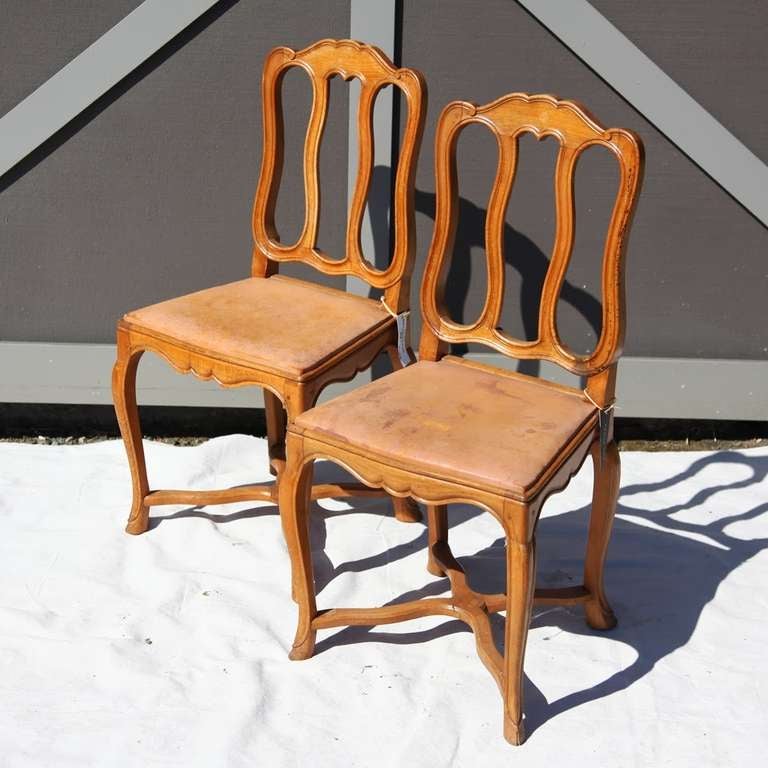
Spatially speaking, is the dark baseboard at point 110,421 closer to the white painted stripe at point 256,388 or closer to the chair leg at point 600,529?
the white painted stripe at point 256,388

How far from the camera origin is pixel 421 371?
2562 mm

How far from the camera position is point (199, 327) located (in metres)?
2.70

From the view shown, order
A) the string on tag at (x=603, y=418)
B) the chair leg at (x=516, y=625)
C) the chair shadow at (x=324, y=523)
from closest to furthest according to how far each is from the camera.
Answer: the chair leg at (x=516, y=625) → the string on tag at (x=603, y=418) → the chair shadow at (x=324, y=523)

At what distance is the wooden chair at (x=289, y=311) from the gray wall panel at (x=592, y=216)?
459 millimetres

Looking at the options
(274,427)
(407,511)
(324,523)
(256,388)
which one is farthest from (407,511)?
(256,388)

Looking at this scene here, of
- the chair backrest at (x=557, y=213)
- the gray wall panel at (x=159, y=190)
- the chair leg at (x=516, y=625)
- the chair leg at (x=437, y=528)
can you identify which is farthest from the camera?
the gray wall panel at (x=159, y=190)

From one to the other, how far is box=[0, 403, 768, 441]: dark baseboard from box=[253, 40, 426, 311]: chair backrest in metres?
0.82

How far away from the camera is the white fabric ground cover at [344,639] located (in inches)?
91.2

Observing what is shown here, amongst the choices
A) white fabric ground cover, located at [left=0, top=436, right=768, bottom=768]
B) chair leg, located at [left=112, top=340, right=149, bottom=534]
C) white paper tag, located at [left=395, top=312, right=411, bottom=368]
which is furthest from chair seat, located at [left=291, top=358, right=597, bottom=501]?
chair leg, located at [left=112, top=340, right=149, bottom=534]

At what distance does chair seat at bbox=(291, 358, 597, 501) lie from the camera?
7.19 feet

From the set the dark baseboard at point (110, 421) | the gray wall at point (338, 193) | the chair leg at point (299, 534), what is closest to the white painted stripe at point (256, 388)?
the gray wall at point (338, 193)

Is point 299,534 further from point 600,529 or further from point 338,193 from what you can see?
point 338,193

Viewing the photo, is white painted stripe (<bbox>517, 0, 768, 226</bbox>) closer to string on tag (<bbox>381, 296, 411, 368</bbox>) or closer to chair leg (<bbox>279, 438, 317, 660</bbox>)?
string on tag (<bbox>381, 296, 411, 368</bbox>)

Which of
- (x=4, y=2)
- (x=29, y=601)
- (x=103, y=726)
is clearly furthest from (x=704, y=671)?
(x=4, y=2)
